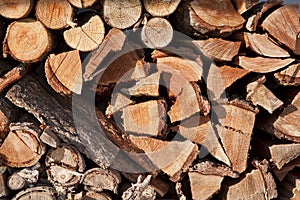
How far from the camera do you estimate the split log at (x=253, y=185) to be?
243 centimetres

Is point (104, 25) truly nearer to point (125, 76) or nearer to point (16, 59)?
point (125, 76)

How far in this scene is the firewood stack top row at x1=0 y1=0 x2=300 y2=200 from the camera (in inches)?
89.0

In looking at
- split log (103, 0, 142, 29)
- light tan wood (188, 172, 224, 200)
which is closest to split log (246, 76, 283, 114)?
light tan wood (188, 172, 224, 200)

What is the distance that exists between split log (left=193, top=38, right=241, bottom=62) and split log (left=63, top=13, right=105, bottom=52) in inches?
19.4

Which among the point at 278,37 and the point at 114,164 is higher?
the point at 278,37

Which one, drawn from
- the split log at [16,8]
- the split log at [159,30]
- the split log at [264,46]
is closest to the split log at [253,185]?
the split log at [264,46]

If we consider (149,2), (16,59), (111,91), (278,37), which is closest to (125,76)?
(111,91)

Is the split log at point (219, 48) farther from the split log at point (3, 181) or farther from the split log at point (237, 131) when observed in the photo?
the split log at point (3, 181)

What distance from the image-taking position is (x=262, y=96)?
7.80ft

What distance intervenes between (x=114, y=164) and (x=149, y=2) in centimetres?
80

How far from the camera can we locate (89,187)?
2377 millimetres

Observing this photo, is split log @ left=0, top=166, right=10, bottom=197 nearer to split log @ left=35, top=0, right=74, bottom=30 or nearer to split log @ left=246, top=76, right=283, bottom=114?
split log @ left=35, top=0, right=74, bottom=30

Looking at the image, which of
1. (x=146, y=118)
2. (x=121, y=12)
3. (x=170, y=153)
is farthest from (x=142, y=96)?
(x=121, y=12)

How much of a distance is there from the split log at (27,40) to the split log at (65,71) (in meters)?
0.07
